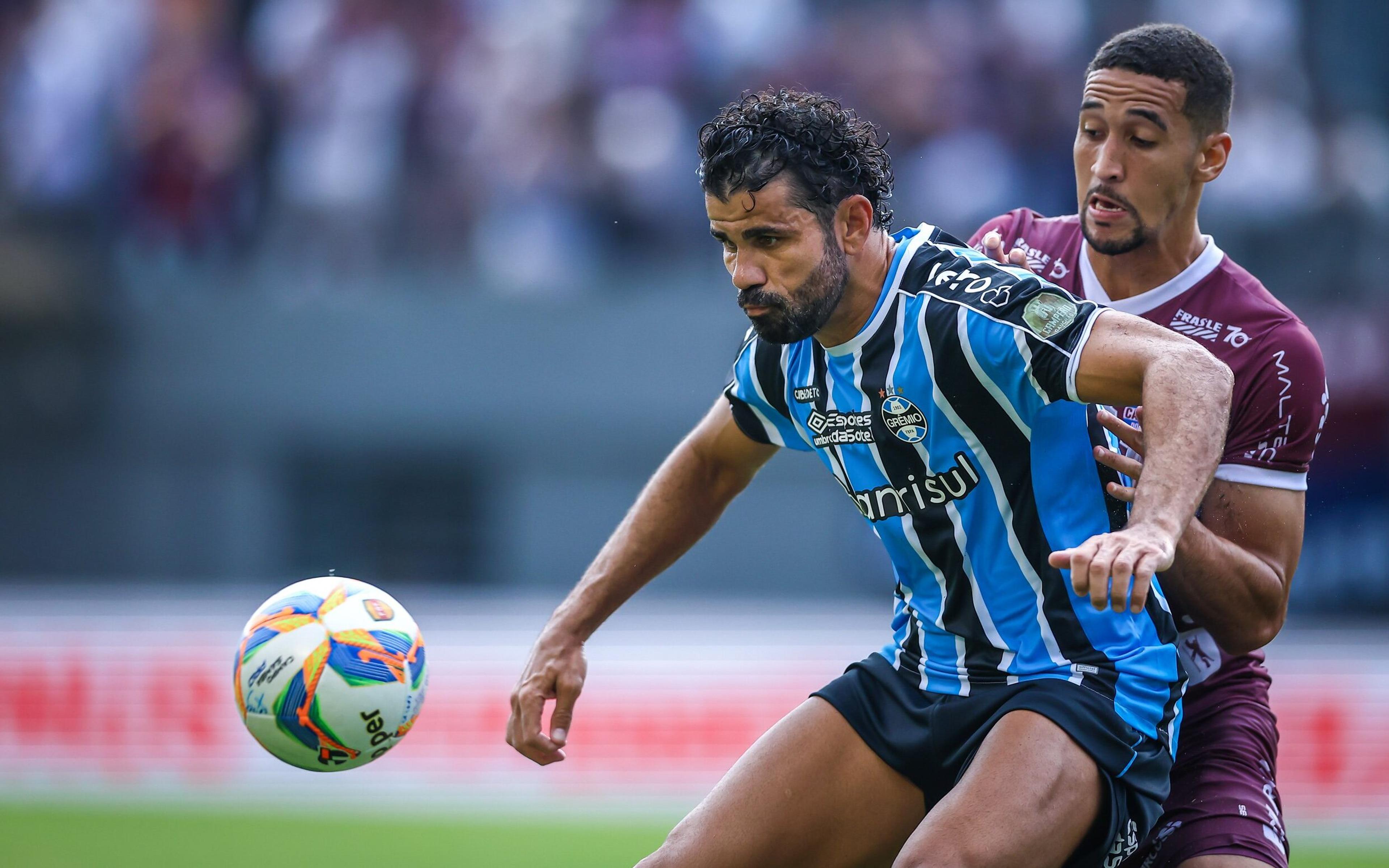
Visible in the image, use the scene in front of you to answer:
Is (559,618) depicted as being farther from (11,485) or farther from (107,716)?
(11,485)

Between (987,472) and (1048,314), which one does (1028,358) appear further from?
(987,472)

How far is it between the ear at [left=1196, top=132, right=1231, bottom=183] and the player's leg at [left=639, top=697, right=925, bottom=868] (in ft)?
6.32

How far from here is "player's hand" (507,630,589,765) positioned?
454 cm

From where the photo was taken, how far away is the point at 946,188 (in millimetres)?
12297

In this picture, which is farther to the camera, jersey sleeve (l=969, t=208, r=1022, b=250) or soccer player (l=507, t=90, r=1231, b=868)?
jersey sleeve (l=969, t=208, r=1022, b=250)

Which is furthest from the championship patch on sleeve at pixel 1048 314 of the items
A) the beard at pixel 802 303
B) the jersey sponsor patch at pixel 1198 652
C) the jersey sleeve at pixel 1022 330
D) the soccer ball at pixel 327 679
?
the soccer ball at pixel 327 679

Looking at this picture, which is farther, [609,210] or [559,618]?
[609,210]

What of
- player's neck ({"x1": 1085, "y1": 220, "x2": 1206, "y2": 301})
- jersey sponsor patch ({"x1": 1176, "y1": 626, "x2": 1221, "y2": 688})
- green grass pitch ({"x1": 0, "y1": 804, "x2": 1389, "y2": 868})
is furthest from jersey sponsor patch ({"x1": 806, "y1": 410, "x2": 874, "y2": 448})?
green grass pitch ({"x1": 0, "y1": 804, "x2": 1389, "y2": 868})

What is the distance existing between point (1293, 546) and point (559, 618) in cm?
212

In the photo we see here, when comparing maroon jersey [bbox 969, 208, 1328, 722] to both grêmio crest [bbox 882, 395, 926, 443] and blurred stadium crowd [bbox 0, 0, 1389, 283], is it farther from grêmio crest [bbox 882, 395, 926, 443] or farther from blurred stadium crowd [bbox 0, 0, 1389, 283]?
blurred stadium crowd [bbox 0, 0, 1389, 283]

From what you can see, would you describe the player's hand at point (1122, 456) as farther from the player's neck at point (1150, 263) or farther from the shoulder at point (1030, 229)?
the shoulder at point (1030, 229)

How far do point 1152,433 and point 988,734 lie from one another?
2.95ft

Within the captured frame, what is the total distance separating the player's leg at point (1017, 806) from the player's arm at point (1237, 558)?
0.62 meters

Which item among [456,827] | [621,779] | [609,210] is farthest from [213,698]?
[609,210]
